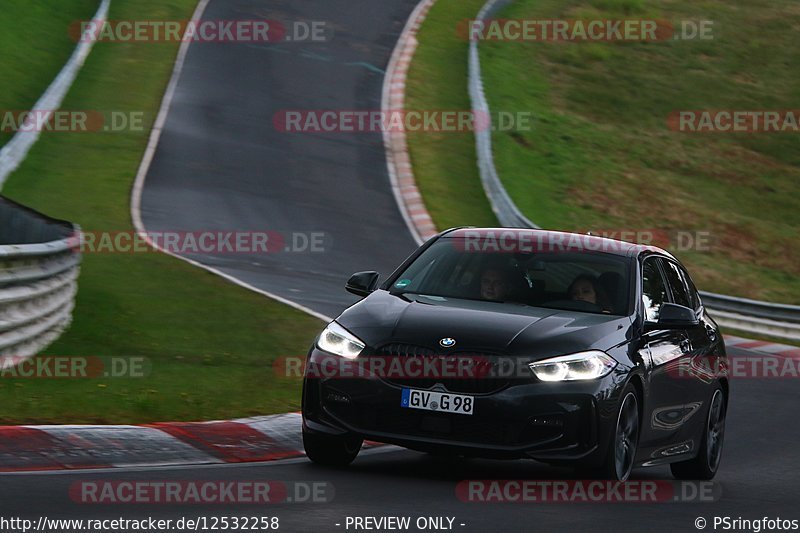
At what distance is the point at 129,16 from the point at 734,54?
56.4ft

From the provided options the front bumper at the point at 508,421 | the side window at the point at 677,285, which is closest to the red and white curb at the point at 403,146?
the side window at the point at 677,285

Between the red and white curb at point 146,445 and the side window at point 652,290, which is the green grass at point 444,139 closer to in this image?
the side window at point 652,290

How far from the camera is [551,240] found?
9672 millimetres

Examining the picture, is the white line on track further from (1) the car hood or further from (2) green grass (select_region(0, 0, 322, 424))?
(1) the car hood

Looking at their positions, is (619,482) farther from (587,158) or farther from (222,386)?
(587,158)

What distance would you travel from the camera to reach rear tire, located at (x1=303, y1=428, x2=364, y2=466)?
8688mm

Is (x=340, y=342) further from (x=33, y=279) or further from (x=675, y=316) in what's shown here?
(x=33, y=279)

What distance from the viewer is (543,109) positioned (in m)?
35.1

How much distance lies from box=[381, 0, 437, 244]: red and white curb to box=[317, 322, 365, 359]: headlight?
48.0 ft

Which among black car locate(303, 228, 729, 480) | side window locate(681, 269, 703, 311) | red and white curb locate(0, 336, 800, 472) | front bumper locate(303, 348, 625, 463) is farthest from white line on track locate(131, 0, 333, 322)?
front bumper locate(303, 348, 625, 463)

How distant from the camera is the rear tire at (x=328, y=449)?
8688 millimetres

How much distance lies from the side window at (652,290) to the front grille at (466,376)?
1.52m

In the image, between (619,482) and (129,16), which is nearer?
(619,482)

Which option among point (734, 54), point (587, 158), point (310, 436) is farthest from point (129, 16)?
point (310, 436)
